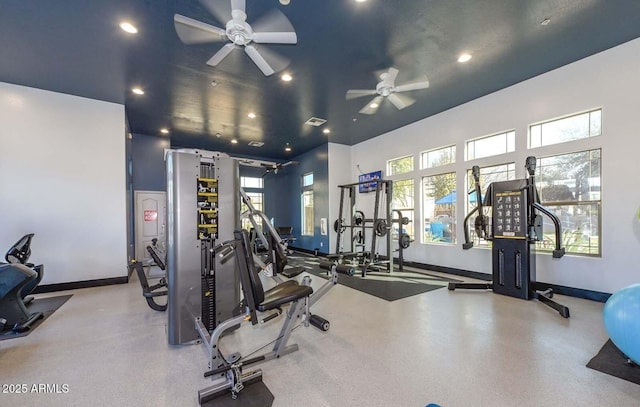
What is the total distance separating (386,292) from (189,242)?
3339 millimetres

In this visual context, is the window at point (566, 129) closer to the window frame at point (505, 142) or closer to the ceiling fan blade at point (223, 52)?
the window frame at point (505, 142)

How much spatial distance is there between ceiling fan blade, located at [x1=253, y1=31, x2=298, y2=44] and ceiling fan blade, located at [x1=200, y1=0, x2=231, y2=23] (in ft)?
1.12

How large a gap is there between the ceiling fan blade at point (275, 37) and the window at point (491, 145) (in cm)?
446

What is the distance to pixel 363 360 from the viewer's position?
7.76 ft

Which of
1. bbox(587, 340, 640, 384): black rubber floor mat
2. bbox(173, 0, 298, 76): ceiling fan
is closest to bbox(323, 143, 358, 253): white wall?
bbox(173, 0, 298, 76): ceiling fan

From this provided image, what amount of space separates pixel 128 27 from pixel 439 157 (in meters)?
6.16

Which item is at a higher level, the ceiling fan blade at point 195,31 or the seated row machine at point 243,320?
the ceiling fan blade at point 195,31

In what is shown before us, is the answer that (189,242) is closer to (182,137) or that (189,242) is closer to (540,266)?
(540,266)

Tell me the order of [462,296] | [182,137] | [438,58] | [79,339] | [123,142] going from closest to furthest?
1. [79,339]
2. [438,58]
3. [462,296]
4. [123,142]
5. [182,137]

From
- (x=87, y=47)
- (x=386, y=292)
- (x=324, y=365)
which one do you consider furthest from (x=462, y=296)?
(x=87, y=47)

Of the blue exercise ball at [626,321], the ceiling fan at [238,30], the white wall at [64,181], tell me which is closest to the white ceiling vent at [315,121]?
the ceiling fan at [238,30]

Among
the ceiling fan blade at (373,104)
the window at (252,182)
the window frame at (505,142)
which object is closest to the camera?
the ceiling fan blade at (373,104)

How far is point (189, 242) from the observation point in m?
2.68

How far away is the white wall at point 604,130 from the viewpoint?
357 cm
